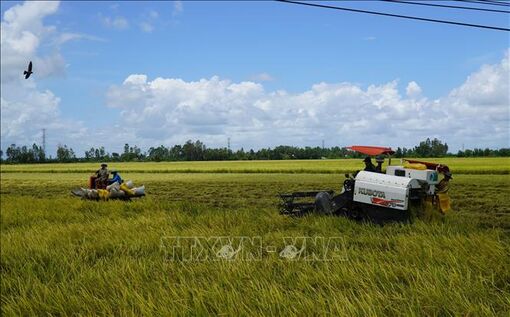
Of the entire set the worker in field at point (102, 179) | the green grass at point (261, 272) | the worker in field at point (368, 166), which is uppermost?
the worker in field at point (368, 166)

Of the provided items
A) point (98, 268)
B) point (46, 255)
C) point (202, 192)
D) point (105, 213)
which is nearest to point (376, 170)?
point (98, 268)

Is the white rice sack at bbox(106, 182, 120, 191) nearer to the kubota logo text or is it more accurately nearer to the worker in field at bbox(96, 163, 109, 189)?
the worker in field at bbox(96, 163, 109, 189)

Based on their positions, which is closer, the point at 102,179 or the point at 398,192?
the point at 398,192

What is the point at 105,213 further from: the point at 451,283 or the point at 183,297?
the point at 451,283

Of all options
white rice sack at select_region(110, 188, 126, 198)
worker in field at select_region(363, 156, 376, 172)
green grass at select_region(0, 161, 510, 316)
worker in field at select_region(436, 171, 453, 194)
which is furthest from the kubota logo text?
white rice sack at select_region(110, 188, 126, 198)

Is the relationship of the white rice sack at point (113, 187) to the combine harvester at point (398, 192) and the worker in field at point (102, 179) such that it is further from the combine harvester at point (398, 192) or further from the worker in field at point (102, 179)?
the combine harvester at point (398, 192)

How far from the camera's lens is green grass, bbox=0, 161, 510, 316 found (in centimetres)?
471

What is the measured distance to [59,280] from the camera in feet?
22.3

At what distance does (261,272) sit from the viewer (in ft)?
19.7

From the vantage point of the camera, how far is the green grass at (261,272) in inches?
185

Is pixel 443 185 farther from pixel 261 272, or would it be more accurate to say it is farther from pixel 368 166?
pixel 261 272

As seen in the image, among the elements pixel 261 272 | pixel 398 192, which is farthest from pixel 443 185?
pixel 261 272

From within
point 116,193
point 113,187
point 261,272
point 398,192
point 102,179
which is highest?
point 398,192

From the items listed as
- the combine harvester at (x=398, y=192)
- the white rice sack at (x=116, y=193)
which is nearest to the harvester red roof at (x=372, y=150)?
the combine harvester at (x=398, y=192)
